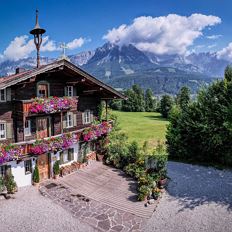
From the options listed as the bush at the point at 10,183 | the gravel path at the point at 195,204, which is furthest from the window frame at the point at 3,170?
the gravel path at the point at 195,204

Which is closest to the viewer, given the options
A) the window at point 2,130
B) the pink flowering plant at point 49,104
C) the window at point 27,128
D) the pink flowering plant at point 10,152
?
the pink flowering plant at point 10,152

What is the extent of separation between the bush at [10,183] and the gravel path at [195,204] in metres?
11.0

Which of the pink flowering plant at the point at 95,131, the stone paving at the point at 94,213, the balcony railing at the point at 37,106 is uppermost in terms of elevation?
the balcony railing at the point at 37,106

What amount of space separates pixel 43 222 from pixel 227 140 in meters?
18.9

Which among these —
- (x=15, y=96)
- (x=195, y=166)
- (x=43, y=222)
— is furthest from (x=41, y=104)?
(x=195, y=166)

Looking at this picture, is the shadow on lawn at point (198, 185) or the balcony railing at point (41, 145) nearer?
the shadow on lawn at point (198, 185)

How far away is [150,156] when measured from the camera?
869 inches

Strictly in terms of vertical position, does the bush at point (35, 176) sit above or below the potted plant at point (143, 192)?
above

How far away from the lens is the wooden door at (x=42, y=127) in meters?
22.3

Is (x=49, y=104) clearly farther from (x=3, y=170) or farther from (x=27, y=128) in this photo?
(x=3, y=170)

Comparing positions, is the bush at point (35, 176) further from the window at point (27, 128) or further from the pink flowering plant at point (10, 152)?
the window at point (27, 128)

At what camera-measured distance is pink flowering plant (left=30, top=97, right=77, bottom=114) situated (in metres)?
19.7

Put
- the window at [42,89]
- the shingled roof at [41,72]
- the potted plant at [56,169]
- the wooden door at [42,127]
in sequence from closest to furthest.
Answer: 1. the shingled roof at [41,72]
2. the window at [42,89]
3. the wooden door at [42,127]
4. the potted plant at [56,169]

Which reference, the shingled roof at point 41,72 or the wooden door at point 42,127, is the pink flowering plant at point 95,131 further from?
the shingled roof at point 41,72
